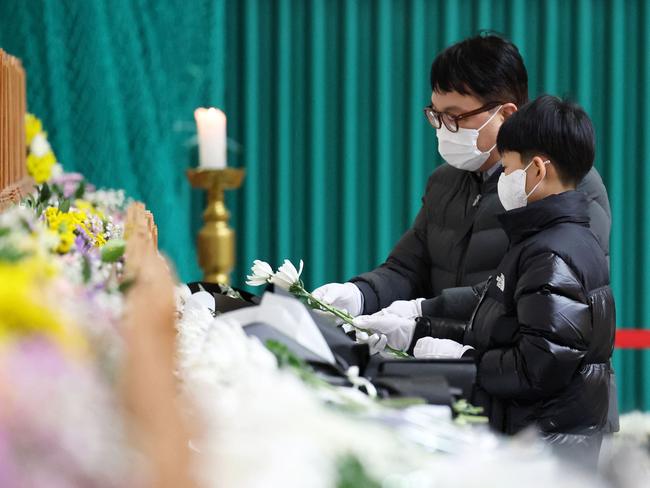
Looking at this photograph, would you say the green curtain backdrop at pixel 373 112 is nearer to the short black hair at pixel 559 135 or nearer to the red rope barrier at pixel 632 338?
the red rope barrier at pixel 632 338

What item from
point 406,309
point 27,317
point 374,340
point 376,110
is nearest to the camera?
point 27,317

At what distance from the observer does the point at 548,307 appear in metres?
1.70

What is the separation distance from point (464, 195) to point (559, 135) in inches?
19.1

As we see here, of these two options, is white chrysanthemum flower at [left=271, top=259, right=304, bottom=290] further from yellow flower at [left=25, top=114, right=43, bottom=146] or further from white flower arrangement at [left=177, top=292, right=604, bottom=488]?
yellow flower at [left=25, top=114, right=43, bottom=146]

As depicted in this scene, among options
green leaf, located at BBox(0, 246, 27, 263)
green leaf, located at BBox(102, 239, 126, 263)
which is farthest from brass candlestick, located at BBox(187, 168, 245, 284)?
green leaf, located at BBox(0, 246, 27, 263)

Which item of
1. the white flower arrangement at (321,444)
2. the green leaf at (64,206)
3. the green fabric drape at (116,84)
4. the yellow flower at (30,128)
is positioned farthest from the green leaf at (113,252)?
the green fabric drape at (116,84)

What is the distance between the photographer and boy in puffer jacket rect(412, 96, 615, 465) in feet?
5.63

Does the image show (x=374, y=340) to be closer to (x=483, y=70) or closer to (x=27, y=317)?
(x=483, y=70)

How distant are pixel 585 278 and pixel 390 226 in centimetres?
322

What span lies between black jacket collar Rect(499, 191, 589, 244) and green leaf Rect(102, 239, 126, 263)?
3.47ft

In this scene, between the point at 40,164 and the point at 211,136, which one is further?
the point at 211,136

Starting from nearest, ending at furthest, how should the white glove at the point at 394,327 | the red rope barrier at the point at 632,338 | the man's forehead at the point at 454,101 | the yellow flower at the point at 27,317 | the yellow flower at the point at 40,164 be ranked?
the yellow flower at the point at 27,317
the white glove at the point at 394,327
the man's forehead at the point at 454,101
the yellow flower at the point at 40,164
the red rope barrier at the point at 632,338

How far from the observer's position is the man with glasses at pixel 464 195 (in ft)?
7.30

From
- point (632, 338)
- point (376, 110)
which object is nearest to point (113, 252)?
point (632, 338)
